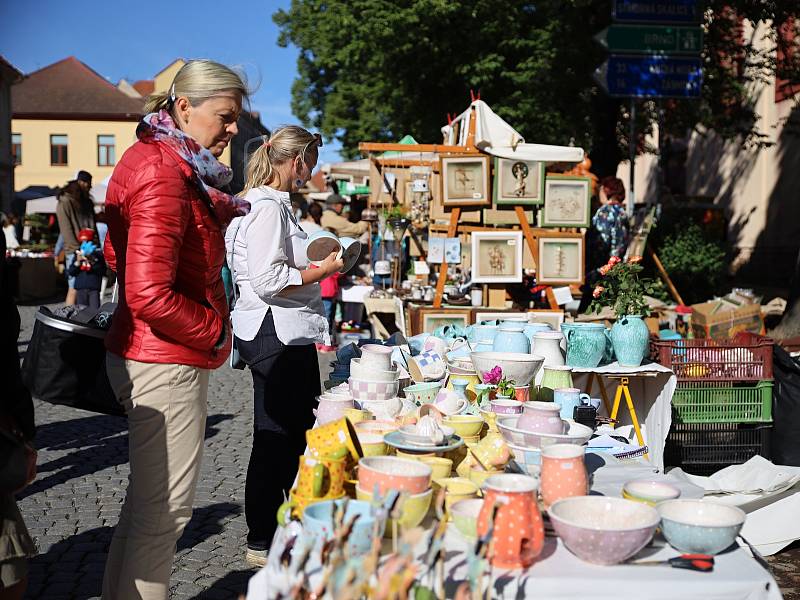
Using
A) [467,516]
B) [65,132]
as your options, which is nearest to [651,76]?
[467,516]

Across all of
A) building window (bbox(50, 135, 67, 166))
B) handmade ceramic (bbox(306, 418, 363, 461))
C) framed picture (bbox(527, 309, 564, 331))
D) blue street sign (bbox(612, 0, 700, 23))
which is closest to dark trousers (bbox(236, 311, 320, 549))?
handmade ceramic (bbox(306, 418, 363, 461))

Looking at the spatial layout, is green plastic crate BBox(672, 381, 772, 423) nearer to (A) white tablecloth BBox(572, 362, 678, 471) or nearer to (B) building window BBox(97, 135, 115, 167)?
(A) white tablecloth BBox(572, 362, 678, 471)

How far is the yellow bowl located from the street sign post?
23.9ft

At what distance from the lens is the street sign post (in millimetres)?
8172

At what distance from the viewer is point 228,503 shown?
4.59m

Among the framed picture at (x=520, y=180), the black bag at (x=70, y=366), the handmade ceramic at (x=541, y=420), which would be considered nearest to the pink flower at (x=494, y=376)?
the handmade ceramic at (x=541, y=420)

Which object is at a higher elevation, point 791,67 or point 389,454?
point 791,67

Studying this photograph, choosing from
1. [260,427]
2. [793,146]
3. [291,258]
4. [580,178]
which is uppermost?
[793,146]

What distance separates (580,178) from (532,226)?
0.56 metres

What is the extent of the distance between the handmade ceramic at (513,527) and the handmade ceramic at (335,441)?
1.43 feet

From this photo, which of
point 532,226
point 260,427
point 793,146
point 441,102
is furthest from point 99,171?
point 260,427

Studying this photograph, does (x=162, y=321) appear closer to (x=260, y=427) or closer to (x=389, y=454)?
(x=389, y=454)

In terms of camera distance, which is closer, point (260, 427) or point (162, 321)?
point (162, 321)

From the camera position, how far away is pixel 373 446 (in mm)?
2205
